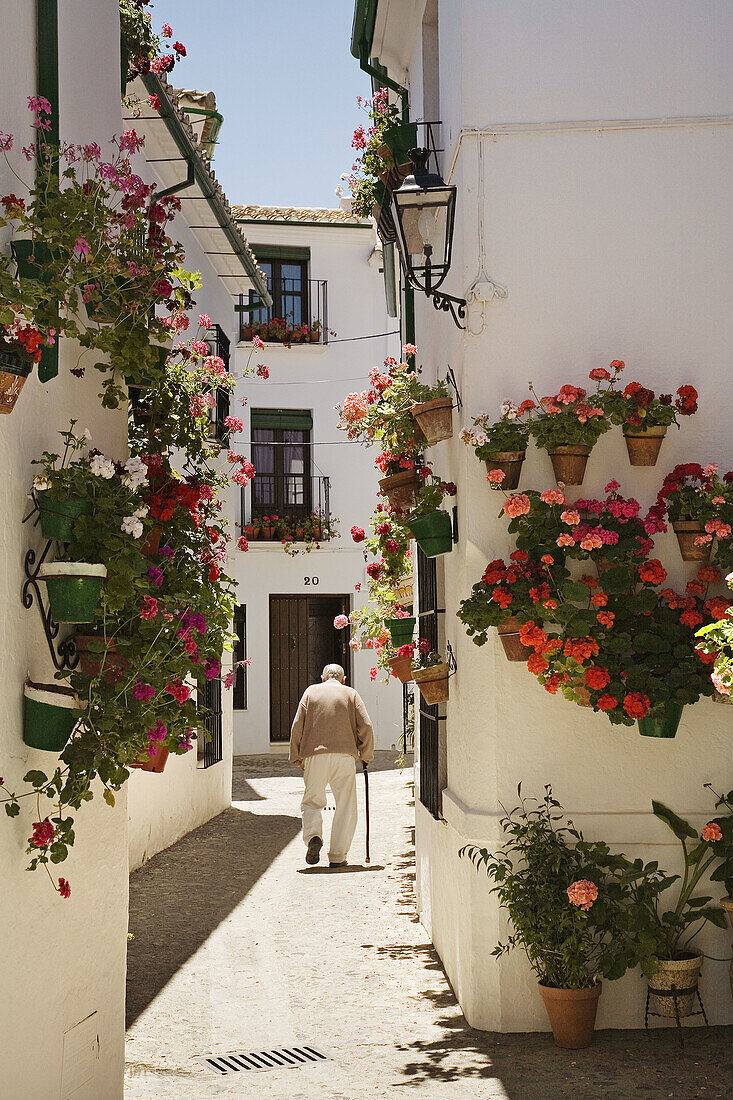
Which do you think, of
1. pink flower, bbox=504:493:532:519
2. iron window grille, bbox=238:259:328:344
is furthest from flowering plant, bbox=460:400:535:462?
iron window grille, bbox=238:259:328:344

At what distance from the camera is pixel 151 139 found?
420 inches

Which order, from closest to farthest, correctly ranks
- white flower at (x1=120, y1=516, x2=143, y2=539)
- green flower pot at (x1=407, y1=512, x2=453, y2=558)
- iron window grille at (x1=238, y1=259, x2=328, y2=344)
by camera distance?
1. white flower at (x1=120, y1=516, x2=143, y2=539)
2. green flower pot at (x1=407, y1=512, x2=453, y2=558)
3. iron window grille at (x1=238, y1=259, x2=328, y2=344)

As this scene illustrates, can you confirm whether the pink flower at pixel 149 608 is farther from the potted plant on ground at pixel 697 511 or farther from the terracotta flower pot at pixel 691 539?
the terracotta flower pot at pixel 691 539

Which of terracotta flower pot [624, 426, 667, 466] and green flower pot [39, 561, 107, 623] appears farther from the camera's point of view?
terracotta flower pot [624, 426, 667, 466]

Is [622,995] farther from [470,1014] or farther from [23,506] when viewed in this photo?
[23,506]

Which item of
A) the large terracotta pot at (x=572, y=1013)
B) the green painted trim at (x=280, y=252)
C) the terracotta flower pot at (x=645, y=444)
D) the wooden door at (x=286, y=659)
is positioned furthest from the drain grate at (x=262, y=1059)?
the green painted trim at (x=280, y=252)

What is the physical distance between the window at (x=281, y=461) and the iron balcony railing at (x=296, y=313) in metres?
1.40

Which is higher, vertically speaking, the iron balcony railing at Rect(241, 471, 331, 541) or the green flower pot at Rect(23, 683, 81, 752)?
the iron balcony railing at Rect(241, 471, 331, 541)

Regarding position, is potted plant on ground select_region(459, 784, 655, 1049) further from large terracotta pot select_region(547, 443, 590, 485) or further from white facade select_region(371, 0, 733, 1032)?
large terracotta pot select_region(547, 443, 590, 485)

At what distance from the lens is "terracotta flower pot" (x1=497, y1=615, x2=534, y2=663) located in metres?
5.67

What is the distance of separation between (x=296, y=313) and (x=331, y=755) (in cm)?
1292

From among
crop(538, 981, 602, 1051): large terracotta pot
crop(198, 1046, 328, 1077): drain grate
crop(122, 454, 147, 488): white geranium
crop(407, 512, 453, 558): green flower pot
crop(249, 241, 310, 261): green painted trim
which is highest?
crop(249, 241, 310, 261): green painted trim

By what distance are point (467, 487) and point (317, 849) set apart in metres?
5.57

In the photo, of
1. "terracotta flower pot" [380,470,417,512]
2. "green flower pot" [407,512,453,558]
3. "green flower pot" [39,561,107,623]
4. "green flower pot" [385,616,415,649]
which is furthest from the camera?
"green flower pot" [385,616,415,649]
